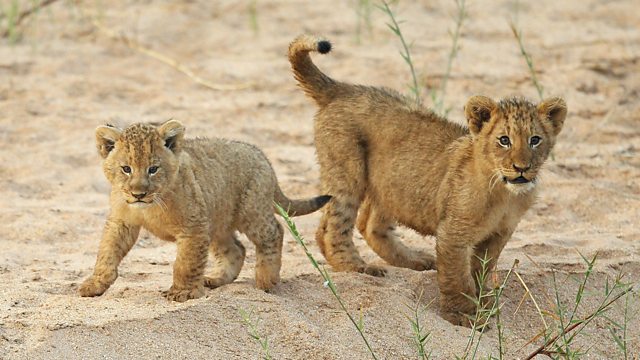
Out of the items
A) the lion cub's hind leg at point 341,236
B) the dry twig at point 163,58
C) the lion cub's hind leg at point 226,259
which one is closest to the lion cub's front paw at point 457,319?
the lion cub's hind leg at point 341,236

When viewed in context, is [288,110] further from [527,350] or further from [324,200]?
[527,350]

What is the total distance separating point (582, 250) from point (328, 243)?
1606mm

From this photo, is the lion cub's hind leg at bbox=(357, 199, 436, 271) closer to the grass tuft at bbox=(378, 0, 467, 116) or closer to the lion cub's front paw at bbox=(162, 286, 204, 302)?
the grass tuft at bbox=(378, 0, 467, 116)

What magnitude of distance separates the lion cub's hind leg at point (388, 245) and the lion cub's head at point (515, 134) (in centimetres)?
119

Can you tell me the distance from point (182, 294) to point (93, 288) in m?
0.46

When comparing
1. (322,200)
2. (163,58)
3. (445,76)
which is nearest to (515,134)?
(322,200)

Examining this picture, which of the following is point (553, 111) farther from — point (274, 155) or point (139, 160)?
point (274, 155)

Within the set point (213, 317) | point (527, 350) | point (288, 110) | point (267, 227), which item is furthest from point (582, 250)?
point (288, 110)

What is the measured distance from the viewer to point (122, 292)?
21.5ft

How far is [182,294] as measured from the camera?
639cm

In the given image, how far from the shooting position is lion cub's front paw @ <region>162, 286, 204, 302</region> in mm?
6375

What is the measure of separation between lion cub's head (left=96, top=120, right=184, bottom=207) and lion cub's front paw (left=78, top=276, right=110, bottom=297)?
1.52 feet

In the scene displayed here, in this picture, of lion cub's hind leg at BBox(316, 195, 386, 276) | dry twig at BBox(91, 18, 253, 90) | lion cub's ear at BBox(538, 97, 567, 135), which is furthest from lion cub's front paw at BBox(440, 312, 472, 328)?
dry twig at BBox(91, 18, 253, 90)

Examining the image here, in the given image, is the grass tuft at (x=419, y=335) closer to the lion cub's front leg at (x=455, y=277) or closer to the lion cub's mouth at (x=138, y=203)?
the lion cub's front leg at (x=455, y=277)
